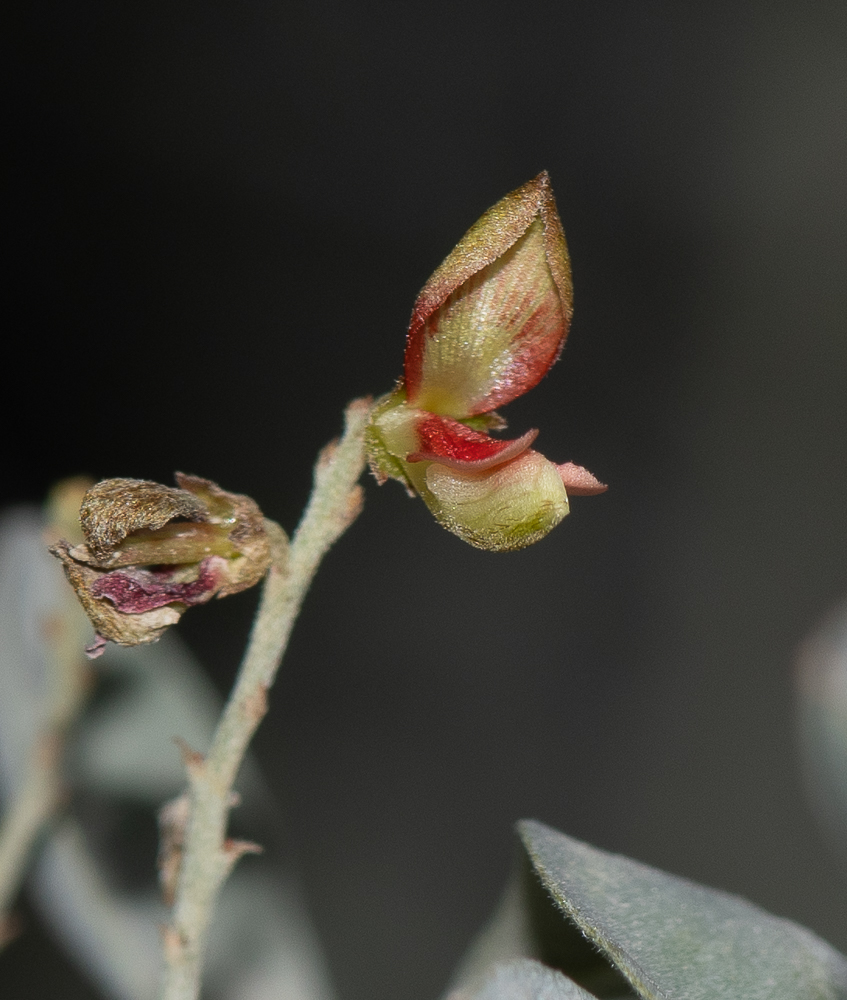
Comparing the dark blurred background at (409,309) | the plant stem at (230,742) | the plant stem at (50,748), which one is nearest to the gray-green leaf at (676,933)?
the plant stem at (230,742)

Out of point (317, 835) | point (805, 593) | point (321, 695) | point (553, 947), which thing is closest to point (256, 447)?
point (321, 695)

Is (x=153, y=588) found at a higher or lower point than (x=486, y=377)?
lower

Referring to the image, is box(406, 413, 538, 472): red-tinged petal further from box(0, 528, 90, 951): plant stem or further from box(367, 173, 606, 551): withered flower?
box(0, 528, 90, 951): plant stem

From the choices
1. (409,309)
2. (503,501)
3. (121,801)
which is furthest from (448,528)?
(409,309)

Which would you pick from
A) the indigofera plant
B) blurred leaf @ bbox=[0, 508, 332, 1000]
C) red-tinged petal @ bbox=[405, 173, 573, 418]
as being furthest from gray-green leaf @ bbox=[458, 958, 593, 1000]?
blurred leaf @ bbox=[0, 508, 332, 1000]

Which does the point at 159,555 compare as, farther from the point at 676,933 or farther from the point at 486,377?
the point at 676,933

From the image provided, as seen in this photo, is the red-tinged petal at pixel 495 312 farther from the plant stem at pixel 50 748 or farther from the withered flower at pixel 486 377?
the plant stem at pixel 50 748
